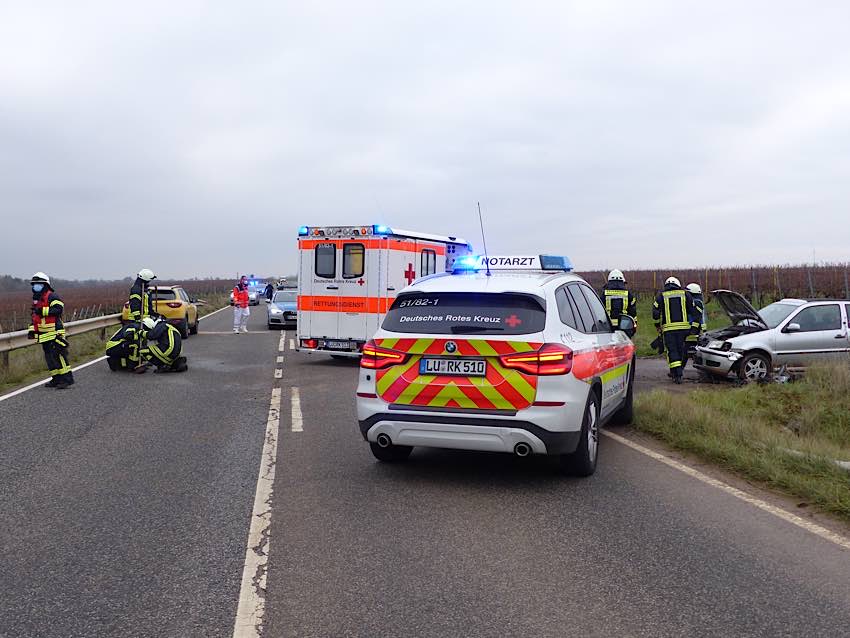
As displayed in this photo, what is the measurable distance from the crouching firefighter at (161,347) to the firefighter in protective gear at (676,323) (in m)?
8.49

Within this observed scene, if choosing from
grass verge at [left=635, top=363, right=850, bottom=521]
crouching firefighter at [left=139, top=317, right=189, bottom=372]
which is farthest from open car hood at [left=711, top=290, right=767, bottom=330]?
→ crouching firefighter at [left=139, top=317, right=189, bottom=372]

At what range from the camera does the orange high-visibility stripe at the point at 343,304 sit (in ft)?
49.2

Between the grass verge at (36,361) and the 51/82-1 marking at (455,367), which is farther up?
the 51/82-1 marking at (455,367)

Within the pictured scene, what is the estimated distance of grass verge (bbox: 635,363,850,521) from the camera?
20.3 feet

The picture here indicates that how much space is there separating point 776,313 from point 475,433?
9.01 metres

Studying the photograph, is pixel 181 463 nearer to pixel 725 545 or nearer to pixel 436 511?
pixel 436 511

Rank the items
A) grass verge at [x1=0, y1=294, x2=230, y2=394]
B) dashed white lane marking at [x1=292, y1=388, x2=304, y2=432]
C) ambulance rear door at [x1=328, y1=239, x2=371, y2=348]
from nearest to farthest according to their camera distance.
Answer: dashed white lane marking at [x1=292, y1=388, x2=304, y2=432] → grass verge at [x1=0, y1=294, x2=230, y2=394] → ambulance rear door at [x1=328, y1=239, x2=371, y2=348]

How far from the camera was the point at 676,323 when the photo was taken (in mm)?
12391

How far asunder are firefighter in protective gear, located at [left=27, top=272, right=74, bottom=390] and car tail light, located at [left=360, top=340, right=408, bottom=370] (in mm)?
7633

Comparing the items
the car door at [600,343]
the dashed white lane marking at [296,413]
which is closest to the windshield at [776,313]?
the car door at [600,343]

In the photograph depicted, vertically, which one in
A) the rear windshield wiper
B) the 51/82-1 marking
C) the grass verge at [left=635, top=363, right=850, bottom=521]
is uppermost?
the rear windshield wiper

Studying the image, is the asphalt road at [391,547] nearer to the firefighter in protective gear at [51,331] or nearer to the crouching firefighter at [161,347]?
the firefighter in protective gear at [51,331]

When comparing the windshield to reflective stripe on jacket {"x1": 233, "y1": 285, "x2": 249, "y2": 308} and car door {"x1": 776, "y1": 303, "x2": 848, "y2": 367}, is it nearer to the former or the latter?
car door {"x1": 776, "y1": 303, "x2": 848, "y2": 367}

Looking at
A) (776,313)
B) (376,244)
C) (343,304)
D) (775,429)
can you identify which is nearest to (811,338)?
(776,313)
